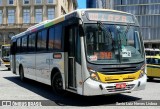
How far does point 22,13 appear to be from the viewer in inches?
3681

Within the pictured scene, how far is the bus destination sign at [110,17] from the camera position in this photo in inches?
416

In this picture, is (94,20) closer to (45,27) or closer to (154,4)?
(45,27)

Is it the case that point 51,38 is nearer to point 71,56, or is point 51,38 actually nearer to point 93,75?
point 71,56

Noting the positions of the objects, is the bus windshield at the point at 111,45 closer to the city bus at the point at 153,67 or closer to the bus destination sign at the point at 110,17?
the bus destination sign at the point at 110,17

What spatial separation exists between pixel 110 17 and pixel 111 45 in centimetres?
97

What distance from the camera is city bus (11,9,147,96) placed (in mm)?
10086

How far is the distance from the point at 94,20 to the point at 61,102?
9.29 feet

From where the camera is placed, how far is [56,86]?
12.4 m

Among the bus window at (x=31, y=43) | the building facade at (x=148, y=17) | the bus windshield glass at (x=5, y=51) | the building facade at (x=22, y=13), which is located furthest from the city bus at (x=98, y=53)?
the building facade at (x=22, y=13)

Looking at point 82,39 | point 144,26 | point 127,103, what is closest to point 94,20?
point 82,39

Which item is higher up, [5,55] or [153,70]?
[153,70]

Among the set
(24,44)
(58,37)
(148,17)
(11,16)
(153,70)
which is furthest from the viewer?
(11,16)

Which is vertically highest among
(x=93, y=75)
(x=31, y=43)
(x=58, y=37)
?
(x=58, y=37)

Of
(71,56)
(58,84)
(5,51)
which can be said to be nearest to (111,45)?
(71,56)
